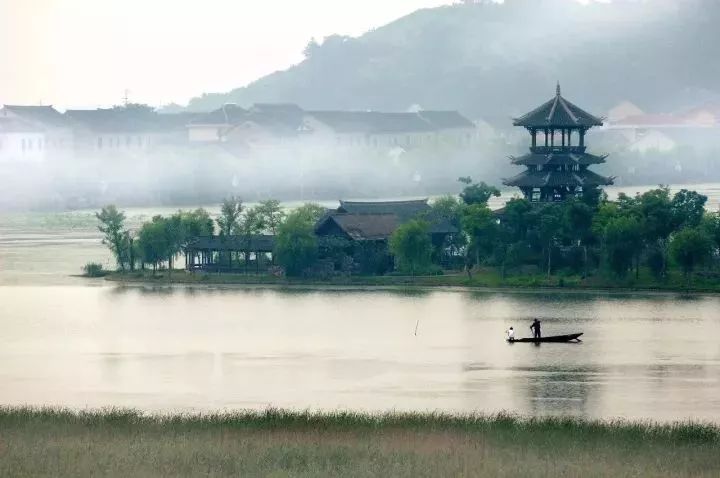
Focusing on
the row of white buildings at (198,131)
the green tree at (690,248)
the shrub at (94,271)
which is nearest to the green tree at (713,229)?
the green tree at (690,248)

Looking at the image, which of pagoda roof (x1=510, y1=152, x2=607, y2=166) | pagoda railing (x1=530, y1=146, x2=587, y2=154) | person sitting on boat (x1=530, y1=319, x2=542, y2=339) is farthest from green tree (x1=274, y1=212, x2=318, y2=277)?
person sitting on boat (x1=530, y1=319, x2=542, y2=339)

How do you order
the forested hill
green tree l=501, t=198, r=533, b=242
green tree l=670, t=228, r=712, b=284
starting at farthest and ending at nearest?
the forested hill < green tree l=501, t=198, r=533, b=242 < green tree l=670, t=228, r=712, b=284

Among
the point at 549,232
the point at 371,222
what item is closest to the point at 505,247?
the point at 549,232

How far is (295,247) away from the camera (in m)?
57.6

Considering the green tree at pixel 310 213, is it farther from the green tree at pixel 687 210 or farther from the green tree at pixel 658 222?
the green tree at pixel 687 210

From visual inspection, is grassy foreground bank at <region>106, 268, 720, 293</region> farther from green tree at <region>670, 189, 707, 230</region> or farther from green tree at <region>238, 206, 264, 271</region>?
green tree at <region>670, 189, 707, 230</region>

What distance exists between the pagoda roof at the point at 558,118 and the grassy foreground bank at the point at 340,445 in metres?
33.7

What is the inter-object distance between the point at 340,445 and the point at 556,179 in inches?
1434

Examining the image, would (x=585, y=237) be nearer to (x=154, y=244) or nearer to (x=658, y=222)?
(x=658, y=222)

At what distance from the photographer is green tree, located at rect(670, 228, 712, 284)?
52594 mm

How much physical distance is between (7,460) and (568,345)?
19.1 m

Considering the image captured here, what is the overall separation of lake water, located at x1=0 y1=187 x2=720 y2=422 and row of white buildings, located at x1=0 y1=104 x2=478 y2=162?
50.3 meters

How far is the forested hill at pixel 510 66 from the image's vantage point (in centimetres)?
17238

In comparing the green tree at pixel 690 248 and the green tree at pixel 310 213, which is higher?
the green tree at pixel 310 213
